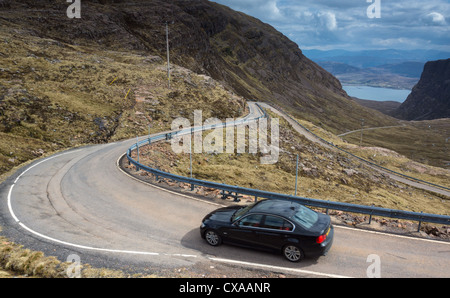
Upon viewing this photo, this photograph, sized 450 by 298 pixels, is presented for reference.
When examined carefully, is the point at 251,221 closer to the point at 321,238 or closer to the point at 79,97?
the point at 321,238

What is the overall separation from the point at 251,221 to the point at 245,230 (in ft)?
1.22

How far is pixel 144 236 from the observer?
11.2 meters

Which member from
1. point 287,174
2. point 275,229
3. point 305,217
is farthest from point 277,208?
point 287,174

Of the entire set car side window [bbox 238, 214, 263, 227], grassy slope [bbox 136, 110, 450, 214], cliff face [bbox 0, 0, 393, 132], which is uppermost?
cliff face [bbox 0, 0, 393, 132]

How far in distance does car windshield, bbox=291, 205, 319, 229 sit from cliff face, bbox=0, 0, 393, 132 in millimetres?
36721

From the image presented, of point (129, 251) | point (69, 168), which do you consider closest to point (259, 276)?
point (129, 251)

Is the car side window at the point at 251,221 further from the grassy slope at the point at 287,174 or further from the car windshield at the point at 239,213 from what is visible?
the grassy slope at the point at 287,174

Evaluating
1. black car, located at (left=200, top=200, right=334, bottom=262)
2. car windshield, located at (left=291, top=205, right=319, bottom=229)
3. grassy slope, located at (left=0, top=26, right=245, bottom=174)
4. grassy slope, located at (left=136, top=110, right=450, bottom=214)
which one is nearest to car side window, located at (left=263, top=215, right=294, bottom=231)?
black car, located at (left=200, top=200, right=334, bottom=262)

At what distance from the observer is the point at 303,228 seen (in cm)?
921

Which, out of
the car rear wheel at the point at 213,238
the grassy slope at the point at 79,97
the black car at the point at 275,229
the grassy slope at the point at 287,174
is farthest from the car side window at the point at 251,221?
the grassy slope at the point at 79,97

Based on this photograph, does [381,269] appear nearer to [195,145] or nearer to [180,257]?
[180,257]

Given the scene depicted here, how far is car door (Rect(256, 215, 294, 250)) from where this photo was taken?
368 inches

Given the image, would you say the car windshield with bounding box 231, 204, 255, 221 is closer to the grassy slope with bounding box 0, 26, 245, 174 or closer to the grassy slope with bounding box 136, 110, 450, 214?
the grassy slope with bounding box 136, 110, 450, 214

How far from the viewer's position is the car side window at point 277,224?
30.7ft
